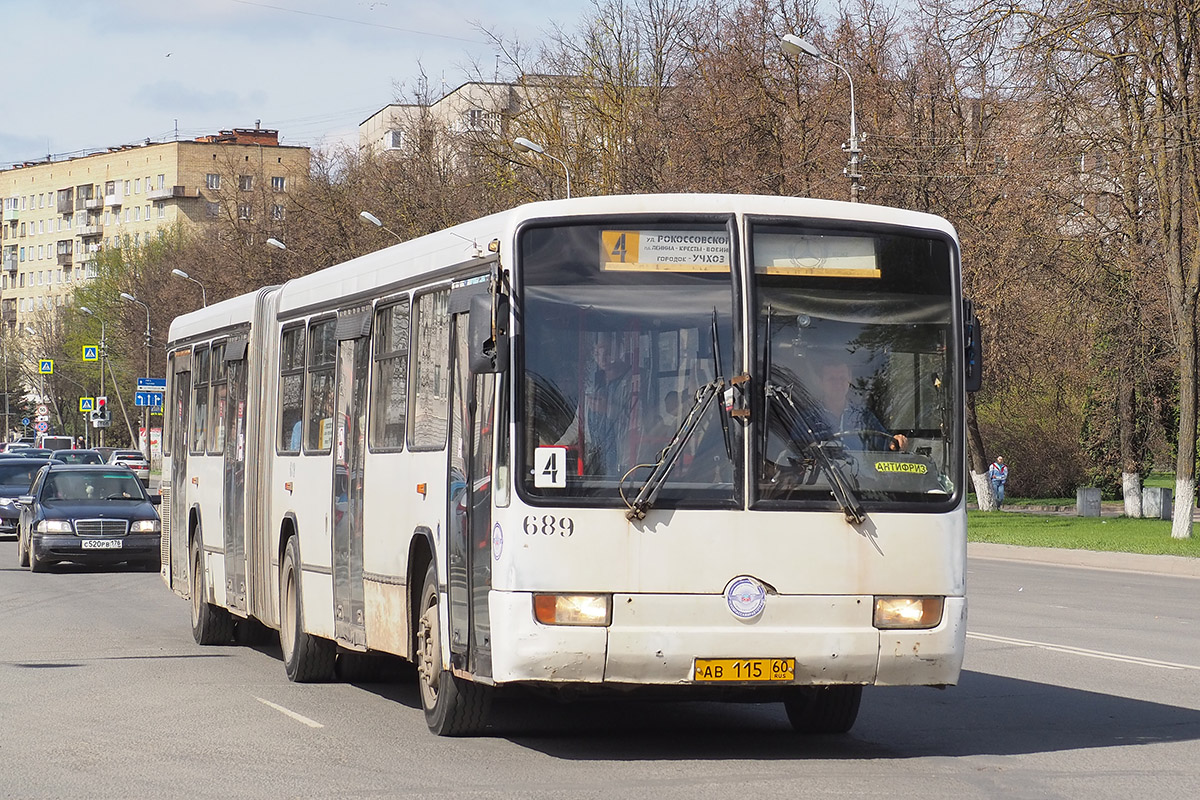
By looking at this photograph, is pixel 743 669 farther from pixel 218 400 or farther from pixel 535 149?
pixel 535 149

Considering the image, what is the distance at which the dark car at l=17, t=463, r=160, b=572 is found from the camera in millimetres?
26547

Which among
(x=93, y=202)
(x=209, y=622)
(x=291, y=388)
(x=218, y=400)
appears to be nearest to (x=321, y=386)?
(x=291, y=388)

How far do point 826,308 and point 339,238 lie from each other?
203ft

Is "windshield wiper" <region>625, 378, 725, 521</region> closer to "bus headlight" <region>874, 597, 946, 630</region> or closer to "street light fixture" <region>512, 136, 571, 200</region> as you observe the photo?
"bus headlight" <region>874, 597, 946, 630</region>

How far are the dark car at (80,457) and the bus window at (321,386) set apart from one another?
4118 cm

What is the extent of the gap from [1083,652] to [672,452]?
7.23 m

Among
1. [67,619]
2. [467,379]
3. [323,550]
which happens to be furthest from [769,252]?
[67,619]

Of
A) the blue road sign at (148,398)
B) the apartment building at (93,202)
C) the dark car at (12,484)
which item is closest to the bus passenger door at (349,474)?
the dark car at (12,484)

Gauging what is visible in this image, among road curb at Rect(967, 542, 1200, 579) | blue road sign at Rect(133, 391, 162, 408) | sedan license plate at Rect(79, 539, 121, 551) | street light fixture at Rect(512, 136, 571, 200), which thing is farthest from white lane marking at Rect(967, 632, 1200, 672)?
blue road sign at Rect(133, 391, 162, 408)

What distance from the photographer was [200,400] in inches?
699

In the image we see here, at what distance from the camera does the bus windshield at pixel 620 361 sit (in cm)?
927

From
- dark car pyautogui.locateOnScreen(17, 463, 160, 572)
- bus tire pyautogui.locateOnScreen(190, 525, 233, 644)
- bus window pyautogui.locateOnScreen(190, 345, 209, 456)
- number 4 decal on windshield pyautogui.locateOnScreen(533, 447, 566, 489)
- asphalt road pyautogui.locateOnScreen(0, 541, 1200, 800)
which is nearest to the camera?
asphalt road pyautogui.locateOnScreen(0, 541, 1200, 800)

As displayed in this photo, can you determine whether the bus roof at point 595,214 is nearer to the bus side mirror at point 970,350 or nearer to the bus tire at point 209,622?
the bus side mirror at point 970,350

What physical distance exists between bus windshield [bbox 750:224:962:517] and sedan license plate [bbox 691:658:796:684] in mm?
784
